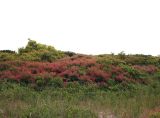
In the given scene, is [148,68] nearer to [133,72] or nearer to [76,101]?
[133,72]

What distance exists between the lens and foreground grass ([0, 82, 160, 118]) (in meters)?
14.9

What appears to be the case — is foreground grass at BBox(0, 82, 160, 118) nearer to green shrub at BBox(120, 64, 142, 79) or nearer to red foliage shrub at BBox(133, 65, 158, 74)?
green shrub at BBox(120, 64, 142, 79)

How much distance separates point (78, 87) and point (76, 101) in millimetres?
3628

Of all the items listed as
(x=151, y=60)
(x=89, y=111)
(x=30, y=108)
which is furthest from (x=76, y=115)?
(x=151, y=60)

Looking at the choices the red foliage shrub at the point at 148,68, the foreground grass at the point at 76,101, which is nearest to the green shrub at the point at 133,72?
the red foliage shrub at the point at 148,68

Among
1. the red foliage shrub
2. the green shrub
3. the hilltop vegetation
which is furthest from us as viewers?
the red foliage shrub

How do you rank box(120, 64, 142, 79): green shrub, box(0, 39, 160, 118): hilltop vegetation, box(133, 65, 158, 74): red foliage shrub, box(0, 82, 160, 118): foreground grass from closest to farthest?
box(0, 82, 160, 118): foreground grass, box(0, 39, 160, 118): hilltop vegetation, box(120, 64, 142, 79): green shrub, box(133, 65, 158, 74): red foliage shrub

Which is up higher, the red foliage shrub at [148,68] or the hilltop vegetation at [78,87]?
the red foliage shrub at [148,68]

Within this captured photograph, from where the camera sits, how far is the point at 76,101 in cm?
1816

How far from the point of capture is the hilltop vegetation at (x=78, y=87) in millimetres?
15633

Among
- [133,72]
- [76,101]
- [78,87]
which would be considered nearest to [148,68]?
[133,72]

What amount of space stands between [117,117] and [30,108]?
3166 millimetres

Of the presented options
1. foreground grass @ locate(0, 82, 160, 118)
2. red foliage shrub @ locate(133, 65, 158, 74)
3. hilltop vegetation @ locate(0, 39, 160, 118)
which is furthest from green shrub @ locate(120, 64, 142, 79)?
foreground grass @ locate(0, 82, 160, 118)

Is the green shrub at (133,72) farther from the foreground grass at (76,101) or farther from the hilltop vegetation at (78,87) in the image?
the foreground grass at (76,101)
